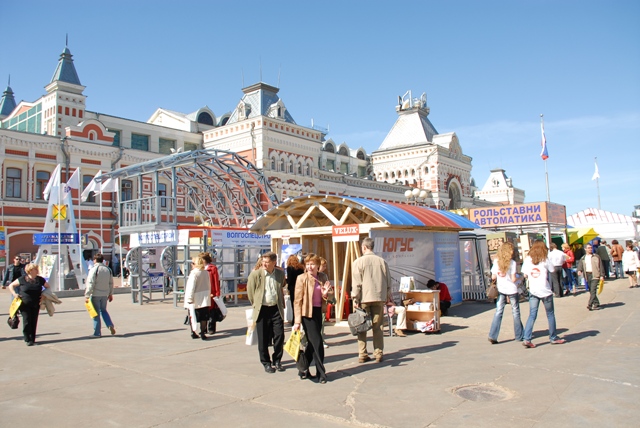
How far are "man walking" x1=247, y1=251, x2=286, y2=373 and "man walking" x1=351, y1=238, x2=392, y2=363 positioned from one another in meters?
1.17

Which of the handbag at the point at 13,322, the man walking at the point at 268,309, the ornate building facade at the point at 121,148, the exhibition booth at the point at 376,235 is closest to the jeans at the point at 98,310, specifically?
the handbag at the point at 13,322

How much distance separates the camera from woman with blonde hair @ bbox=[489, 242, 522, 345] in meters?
8.76

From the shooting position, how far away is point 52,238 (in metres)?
21.8

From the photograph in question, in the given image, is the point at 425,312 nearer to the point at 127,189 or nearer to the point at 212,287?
the point at 212,287

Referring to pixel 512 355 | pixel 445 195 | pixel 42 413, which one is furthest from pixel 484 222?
pixel 445 195

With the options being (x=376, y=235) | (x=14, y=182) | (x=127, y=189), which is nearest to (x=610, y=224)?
(x=376, y=235)

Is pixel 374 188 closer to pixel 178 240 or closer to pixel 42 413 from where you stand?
pixel 178 240

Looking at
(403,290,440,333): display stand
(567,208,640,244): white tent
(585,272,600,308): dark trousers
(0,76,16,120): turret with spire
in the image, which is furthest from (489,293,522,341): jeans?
(0,76,16,120): turret with spire

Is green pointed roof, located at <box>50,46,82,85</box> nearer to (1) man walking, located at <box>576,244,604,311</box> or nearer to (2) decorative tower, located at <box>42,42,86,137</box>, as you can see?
(2) decorative tower, located at <box>42,42,86,137</box>

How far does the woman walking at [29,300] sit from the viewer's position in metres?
9.38

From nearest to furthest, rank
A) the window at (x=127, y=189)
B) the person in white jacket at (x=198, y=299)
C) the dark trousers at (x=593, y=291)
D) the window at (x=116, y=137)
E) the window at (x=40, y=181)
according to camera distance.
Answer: the person in white jacket at (x=198, y=299) < the dark trousers at (x=593, y=291) < the window at (x=40, y=181) < the window at (x=127, y=189) < the window at (x=116, y=137)

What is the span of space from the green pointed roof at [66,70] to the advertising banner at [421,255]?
28.0 meters

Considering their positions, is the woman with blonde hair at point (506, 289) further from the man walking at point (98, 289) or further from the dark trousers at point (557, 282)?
the dark trousers at point (557, 282)

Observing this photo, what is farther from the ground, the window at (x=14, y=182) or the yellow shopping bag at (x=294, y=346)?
the window at (x=14, y=182)
